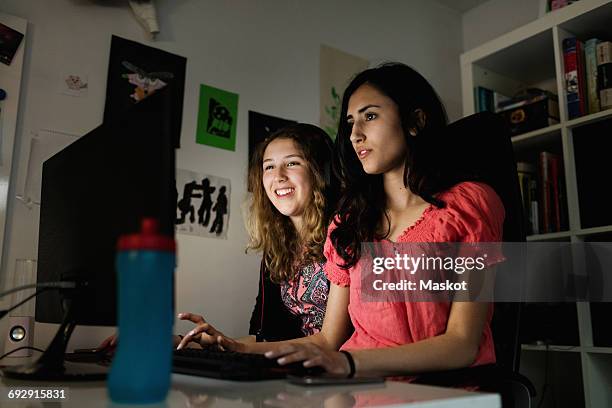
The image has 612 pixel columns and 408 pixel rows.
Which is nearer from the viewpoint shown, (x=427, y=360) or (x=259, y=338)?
(x=427, y=360)

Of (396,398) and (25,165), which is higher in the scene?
(25,165)

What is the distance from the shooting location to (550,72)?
234 centimetres

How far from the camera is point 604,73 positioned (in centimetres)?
186

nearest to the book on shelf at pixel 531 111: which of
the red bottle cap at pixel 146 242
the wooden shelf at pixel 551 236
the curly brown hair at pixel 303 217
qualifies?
the wooden shelf at pixel 551 236

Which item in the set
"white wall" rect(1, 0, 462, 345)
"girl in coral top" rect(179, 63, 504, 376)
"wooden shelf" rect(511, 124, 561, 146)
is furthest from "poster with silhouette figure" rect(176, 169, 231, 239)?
"wooden shelf" rect(511, 124, 561, 146)

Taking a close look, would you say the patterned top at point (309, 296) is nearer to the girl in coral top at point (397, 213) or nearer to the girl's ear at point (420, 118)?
→ the girl in coral top at point (397, 213)

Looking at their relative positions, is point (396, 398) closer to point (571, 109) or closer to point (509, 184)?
point (509, 184)

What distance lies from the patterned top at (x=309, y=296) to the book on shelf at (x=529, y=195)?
0.97 metres

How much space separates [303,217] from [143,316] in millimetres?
1160

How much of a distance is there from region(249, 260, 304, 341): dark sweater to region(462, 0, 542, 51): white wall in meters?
1.73

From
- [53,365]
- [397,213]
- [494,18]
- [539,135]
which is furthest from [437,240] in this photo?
[494,18]

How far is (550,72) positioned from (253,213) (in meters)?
1.51

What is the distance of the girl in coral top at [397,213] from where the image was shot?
1.07m

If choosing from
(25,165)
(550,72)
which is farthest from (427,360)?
(550,72)
